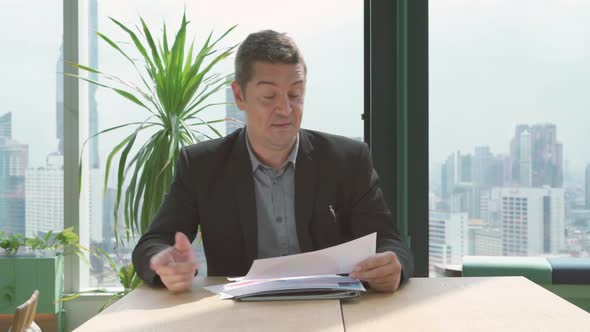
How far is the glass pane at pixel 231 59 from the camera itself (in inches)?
148

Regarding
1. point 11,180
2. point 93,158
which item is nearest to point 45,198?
point 11,180

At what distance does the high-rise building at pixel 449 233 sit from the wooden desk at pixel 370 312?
1519 millimetres

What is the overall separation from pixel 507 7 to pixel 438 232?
114 cm

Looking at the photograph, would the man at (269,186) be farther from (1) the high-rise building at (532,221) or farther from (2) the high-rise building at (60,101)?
(2) the high-rise building at (60,101)

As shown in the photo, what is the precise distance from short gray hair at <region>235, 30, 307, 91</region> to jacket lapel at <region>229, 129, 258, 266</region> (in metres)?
0.25

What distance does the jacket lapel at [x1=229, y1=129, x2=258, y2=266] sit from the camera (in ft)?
6.86

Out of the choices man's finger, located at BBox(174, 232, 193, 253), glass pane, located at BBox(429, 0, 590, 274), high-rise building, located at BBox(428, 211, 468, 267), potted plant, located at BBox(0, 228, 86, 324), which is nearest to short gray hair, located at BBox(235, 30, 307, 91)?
man's finger, located at BBox(174, 232, 193, 253)

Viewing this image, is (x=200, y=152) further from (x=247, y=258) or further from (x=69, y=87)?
(x=69, y=87)

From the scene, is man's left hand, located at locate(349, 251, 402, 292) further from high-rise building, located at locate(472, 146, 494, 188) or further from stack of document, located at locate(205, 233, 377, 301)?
high-rise building, located at locate(472, 146, 494, 188)

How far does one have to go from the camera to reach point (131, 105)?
13.1 ft

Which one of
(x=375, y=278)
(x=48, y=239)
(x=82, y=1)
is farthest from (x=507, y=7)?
(x=48, y=239)

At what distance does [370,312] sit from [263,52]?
38.5 inches

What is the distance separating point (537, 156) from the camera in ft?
10.2

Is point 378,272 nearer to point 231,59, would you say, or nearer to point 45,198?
point 231,59
